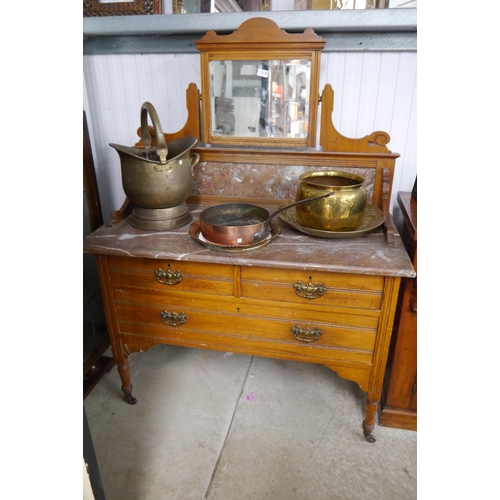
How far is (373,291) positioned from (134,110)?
145cm

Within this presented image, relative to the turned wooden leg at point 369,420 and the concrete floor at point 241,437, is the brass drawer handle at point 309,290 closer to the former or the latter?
the turned wooden leg at point 369,420

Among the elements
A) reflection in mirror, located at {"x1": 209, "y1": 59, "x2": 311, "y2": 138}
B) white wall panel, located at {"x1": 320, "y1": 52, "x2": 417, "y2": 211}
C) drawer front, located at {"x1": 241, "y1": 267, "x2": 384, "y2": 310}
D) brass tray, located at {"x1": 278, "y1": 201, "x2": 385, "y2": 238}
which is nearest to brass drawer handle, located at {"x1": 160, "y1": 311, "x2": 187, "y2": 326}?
drawer front, located at {"x1": 241, "y1": 267, "x2": 384, "y2": 310}

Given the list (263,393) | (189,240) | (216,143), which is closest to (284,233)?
(189,240)

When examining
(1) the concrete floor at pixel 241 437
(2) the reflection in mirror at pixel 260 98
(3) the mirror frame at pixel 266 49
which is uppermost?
(3) the mirror frame at pixel 266 49

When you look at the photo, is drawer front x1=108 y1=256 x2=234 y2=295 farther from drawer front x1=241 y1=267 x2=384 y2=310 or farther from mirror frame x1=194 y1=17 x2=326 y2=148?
mirror frame x1=194 y1=17 x2=326 y2=148

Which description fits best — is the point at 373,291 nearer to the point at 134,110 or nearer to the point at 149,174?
the point at 149,174

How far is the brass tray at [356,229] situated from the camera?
139 centimetres

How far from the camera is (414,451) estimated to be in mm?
1581

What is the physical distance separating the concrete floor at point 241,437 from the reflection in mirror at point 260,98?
120 cm

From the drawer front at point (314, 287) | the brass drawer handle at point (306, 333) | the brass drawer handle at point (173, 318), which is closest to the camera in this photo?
the drawer front at point (314, 287)

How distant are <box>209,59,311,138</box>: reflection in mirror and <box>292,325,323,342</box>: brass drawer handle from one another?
81 cm

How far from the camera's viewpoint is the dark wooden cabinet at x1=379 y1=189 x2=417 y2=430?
1490mm

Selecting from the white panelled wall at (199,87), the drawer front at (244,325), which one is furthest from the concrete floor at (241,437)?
the white panelled wall at (199,87)

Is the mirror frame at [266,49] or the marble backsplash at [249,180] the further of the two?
the marble backsplash at [249,180]
